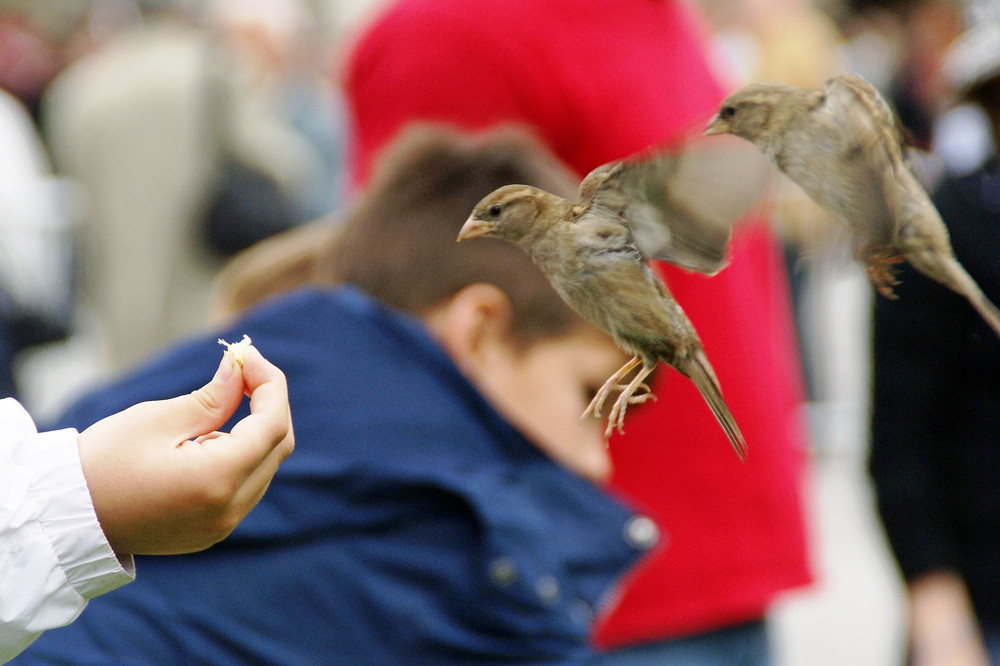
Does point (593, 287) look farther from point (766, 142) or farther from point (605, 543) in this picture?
point (605, 543)

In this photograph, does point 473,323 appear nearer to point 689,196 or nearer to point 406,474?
point 406,474

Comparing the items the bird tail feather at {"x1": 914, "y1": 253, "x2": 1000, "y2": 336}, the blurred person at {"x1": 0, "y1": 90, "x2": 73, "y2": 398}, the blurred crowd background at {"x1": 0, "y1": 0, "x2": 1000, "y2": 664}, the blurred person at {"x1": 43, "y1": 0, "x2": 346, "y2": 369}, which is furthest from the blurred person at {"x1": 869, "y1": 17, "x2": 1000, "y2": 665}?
the blurred person at {"x1": 43, "y1": 0, "x2": 346, "y2": 369}

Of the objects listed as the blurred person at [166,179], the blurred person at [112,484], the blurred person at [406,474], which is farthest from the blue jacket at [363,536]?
the blurred person at [166,179]

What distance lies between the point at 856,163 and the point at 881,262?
48 mm

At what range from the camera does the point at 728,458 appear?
5.32ft

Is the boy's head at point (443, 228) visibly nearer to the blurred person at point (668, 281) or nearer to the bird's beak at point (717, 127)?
the blurred person at point (668, 281)

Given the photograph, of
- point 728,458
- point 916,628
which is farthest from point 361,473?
point 916,628

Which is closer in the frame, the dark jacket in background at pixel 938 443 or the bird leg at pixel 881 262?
the bird leg at pixel 881 262

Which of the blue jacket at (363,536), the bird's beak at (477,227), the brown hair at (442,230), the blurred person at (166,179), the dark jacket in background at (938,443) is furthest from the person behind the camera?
the blurred person at (166,179)

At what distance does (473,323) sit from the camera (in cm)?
141

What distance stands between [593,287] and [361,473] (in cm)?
100

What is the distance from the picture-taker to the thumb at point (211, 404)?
630mm

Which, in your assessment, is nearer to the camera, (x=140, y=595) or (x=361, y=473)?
(x=140, y=595)

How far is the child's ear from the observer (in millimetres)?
1365
